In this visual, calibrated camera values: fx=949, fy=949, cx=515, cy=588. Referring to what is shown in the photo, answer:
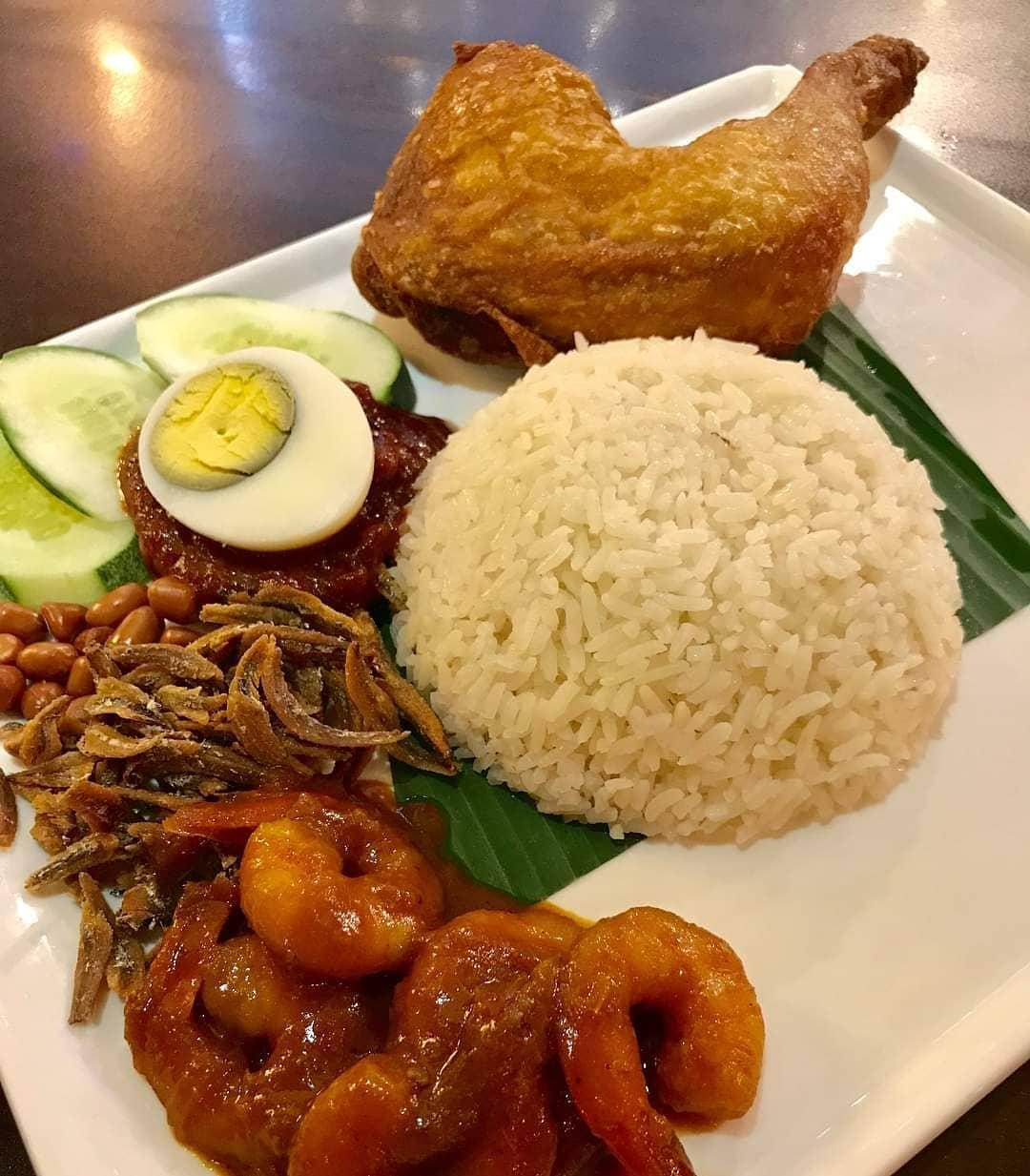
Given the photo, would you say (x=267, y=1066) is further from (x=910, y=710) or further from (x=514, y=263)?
(x=514, y=263)

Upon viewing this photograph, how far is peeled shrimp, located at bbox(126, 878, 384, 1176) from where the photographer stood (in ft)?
5.45

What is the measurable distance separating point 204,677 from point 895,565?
66.9 inches

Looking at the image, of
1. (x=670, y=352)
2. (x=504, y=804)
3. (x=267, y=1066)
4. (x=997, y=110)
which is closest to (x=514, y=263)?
(x=670, y=352)

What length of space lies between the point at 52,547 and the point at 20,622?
26 cm

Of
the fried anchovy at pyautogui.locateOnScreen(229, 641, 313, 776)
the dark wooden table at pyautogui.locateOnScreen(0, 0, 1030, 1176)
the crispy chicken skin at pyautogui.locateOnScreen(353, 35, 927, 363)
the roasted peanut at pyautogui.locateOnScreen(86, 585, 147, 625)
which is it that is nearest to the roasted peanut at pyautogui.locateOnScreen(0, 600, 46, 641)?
the roasted peanut at pyautogui.locateOnScreen(86, 585, 147, 625)

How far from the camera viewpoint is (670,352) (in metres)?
2.61

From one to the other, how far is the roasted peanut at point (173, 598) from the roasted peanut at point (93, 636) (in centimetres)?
13

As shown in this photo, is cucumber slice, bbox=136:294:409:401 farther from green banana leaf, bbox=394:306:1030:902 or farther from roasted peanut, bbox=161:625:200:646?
green banana leaf, bbox=394:306:1030:902

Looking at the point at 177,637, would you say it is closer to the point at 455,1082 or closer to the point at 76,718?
the point at 76,718

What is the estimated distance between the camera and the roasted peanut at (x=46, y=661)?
7.82 feet

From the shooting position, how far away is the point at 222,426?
8.43 feet

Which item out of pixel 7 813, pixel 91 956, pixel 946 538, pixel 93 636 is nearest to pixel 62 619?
pixel 93 636

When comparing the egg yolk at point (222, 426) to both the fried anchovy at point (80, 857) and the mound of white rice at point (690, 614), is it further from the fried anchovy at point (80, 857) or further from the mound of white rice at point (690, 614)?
the fried anchovy at point (80, 857)

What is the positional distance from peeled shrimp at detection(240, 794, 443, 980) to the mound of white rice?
45 centimetres
